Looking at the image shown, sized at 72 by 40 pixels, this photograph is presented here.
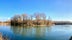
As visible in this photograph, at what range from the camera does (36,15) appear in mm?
9070

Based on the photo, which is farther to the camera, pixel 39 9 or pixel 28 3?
pixel 39 9

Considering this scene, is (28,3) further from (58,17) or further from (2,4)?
(58,17)

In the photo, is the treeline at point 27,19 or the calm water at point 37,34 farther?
the treeline at point 27,19

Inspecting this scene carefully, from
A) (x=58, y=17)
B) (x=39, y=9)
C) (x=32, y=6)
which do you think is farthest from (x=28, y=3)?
(x=58, y=17)

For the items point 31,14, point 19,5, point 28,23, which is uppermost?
point 19,5

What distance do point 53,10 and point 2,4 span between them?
10.8ft

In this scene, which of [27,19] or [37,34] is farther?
[27,19]

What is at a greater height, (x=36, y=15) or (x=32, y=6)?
(x=32, y=6)

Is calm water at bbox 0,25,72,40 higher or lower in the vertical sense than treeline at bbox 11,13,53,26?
lower

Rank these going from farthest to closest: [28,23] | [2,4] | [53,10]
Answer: [28,23]
[53,10]
[2,4]

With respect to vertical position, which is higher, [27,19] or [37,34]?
[27,19]

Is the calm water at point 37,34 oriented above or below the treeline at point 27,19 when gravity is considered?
below

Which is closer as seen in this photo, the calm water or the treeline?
the calm water

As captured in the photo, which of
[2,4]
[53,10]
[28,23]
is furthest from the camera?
[28,23]
